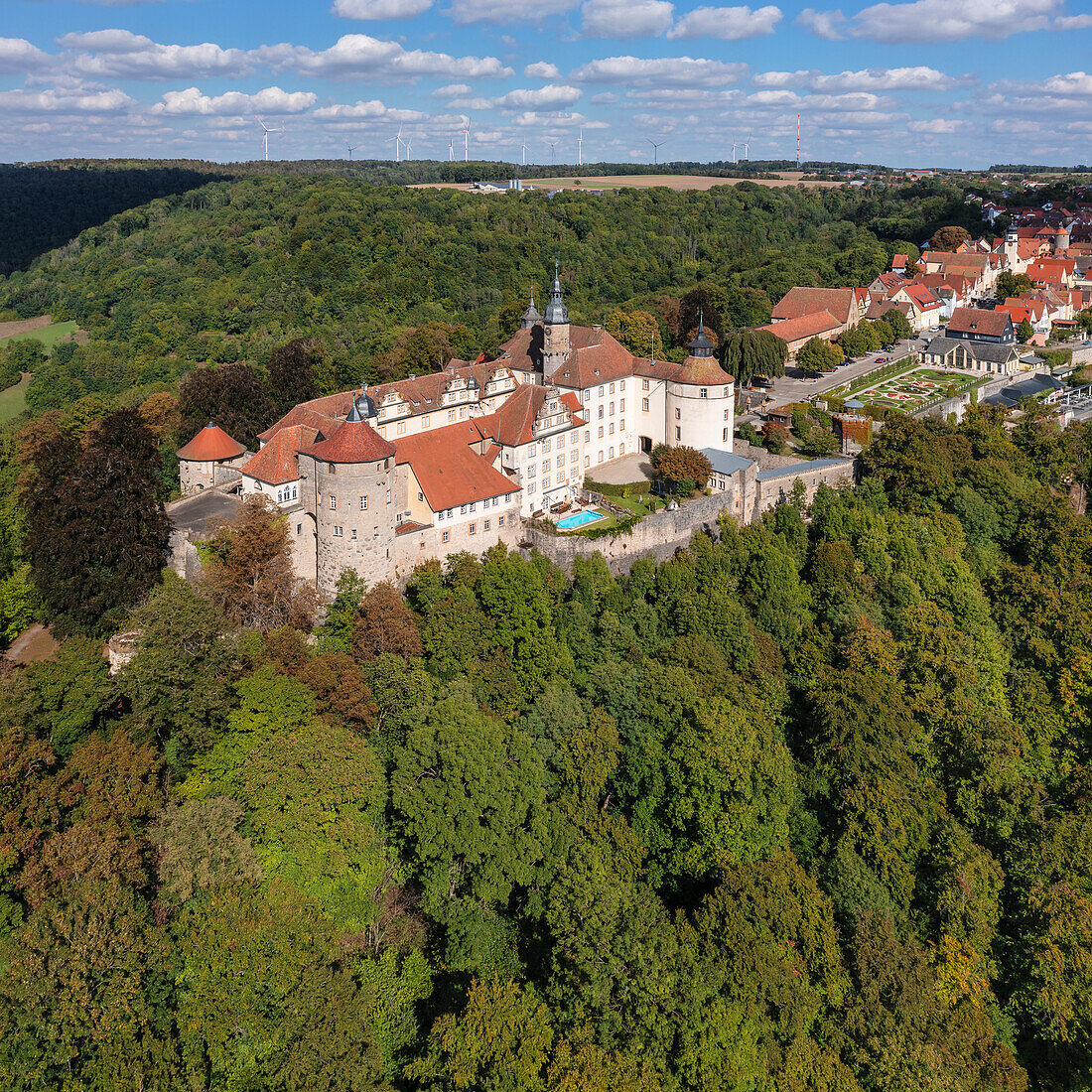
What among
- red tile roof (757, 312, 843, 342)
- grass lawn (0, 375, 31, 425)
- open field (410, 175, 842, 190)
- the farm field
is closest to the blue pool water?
the farm field

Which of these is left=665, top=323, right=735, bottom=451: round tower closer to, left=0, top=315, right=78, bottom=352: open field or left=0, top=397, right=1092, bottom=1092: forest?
left=0, top=397, right=1092, bottom=1092: forest

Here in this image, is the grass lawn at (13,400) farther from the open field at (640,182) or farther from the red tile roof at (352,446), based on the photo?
the open field at (640,182)

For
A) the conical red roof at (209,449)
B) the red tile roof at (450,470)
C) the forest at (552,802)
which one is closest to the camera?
the forest at (552,802)

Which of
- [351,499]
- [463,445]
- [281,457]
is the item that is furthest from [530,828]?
[281,457]

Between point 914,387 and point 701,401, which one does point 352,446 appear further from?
point 914,387

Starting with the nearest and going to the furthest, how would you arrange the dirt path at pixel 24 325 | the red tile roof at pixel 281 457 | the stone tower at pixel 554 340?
the red tile roof at pixel 281 457 < the stone tower at pixel 554 340 < the dirt path at pixel 24 325

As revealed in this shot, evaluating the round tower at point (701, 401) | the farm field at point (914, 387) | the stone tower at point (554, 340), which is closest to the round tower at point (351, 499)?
the stone tower at point (554, 340)
